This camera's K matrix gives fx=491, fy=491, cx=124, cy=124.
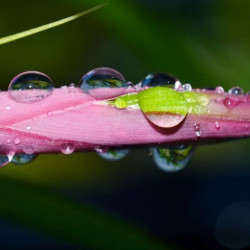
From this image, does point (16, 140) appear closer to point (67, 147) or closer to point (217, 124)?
point (67, 147)

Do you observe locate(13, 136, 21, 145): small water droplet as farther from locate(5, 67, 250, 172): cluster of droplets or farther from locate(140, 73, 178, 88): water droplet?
locate(140, 73, 178, 88): water droplet

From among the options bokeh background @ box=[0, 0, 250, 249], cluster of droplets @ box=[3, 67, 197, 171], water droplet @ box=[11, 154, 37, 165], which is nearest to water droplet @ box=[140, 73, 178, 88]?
cluster of droplets @ box=[3, 67, 197, 171]

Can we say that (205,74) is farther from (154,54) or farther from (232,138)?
(232,138)

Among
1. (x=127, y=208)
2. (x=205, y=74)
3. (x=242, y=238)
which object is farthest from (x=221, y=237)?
(x=205, y=74)

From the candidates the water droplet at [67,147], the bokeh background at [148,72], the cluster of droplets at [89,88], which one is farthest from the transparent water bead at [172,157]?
the bokeh background at [148,72]

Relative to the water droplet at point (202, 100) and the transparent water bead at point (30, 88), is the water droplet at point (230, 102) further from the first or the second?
the transparent water bead at point (30, 88)
